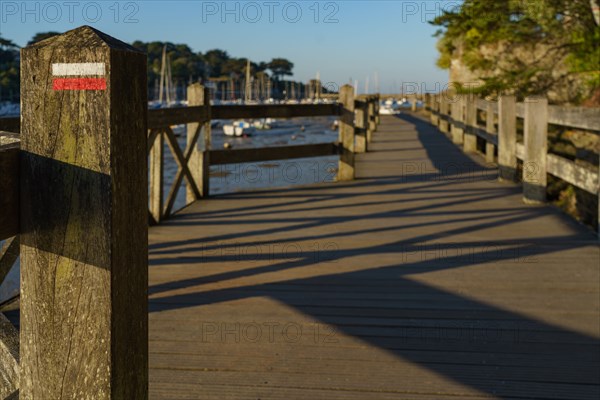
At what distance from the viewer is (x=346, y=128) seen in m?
10.5

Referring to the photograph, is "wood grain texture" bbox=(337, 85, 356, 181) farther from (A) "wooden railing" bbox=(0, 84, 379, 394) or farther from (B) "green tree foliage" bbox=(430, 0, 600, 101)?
(B) "green tree foliage" bbox=(430, 0, 600, 101)

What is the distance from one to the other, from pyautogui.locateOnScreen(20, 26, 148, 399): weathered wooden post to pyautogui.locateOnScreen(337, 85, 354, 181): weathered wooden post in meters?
8.87

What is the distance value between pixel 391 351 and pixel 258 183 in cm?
1778

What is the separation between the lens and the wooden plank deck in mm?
3072

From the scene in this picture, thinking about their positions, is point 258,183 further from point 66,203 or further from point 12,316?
point 66,203

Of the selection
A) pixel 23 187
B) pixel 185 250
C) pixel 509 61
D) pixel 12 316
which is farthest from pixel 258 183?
pixel 23 187

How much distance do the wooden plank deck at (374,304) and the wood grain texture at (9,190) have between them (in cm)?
157

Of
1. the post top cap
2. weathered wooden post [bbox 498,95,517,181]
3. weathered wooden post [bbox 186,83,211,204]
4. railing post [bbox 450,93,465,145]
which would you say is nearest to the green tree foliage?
railing post [bbox 450,93,465,145]

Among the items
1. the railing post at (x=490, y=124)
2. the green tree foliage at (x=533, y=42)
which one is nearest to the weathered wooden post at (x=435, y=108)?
the green tree foliage at (x=533, y=42)

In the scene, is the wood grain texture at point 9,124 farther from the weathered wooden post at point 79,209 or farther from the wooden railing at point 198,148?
the weathered wooden post at point 79,209

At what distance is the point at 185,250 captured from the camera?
578 centimetres

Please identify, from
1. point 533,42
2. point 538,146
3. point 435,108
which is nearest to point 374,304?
point 538,146

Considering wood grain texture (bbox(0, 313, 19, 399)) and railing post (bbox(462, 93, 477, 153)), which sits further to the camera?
railing post (bbox(462, 93, 477, 153))

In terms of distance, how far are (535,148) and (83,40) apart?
7068 mm
